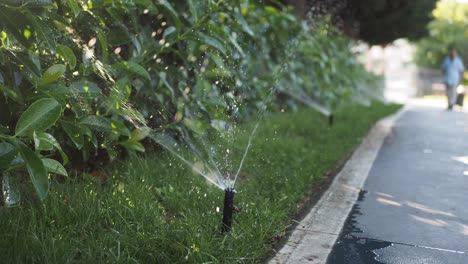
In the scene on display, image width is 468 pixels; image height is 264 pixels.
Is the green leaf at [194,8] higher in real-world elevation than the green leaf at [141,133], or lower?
higher

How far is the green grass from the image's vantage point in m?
3.08

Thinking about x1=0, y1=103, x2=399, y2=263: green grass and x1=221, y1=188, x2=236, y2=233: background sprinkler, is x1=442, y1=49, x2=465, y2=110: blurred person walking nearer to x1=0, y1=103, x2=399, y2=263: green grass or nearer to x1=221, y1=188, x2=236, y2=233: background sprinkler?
x1=0, y1=103, x2=399, y2=263: green grass

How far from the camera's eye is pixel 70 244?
3.11m

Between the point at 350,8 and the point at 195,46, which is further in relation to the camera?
the point at 350,8

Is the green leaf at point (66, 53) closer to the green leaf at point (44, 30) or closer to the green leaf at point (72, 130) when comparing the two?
the green leaf at point (44, 30)

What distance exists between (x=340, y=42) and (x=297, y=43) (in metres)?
3.55

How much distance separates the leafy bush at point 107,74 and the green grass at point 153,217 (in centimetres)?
25

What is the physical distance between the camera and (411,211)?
15.2ft

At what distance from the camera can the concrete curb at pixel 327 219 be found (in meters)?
3.50

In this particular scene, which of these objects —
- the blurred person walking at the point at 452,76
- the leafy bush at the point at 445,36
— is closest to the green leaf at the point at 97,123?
the blurred person walking at the point at 452,76

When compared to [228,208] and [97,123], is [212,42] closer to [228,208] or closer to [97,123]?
[97,123]

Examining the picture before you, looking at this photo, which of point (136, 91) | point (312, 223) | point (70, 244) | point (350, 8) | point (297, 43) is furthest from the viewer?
point (350, 8)

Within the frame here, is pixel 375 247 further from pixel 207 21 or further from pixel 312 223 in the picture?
pixel 207 21

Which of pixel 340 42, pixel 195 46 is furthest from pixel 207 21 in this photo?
pixel 340 42
